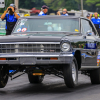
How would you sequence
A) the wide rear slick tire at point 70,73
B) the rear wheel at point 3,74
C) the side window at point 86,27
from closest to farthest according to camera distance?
1. the wide rear slick tire at point 70,73
2. the rear wheel at point 3,74
3. the side window at point 86,27

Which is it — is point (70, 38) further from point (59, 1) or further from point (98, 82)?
point (59, 1)

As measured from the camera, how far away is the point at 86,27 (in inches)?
369

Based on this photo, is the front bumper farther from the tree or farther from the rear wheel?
the tree


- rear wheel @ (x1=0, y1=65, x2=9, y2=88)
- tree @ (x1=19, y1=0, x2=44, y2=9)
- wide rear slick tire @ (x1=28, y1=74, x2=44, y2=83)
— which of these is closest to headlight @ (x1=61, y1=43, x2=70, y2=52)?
rear wheel @ (x1=0, y1=65, x2=9, y2=88)

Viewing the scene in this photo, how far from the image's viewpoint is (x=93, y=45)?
835 centimetres

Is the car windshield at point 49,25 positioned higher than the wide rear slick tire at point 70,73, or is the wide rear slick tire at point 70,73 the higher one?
the car windshield at point 49,25

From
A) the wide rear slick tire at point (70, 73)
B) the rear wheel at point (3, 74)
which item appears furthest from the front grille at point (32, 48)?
the rear wheel at point (3, 74)

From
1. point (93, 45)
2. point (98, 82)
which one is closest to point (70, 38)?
point (93, 45)

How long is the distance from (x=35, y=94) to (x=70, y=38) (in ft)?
4.12

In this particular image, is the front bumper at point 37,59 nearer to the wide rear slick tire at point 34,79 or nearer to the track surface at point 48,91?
the track surface at point 48,91

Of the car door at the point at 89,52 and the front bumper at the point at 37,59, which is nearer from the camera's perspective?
the front bumper at the point at 37,59

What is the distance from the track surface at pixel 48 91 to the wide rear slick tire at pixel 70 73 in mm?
197

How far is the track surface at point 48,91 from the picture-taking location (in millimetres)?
7000

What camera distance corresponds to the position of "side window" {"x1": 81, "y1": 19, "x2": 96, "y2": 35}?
29.7 ft
